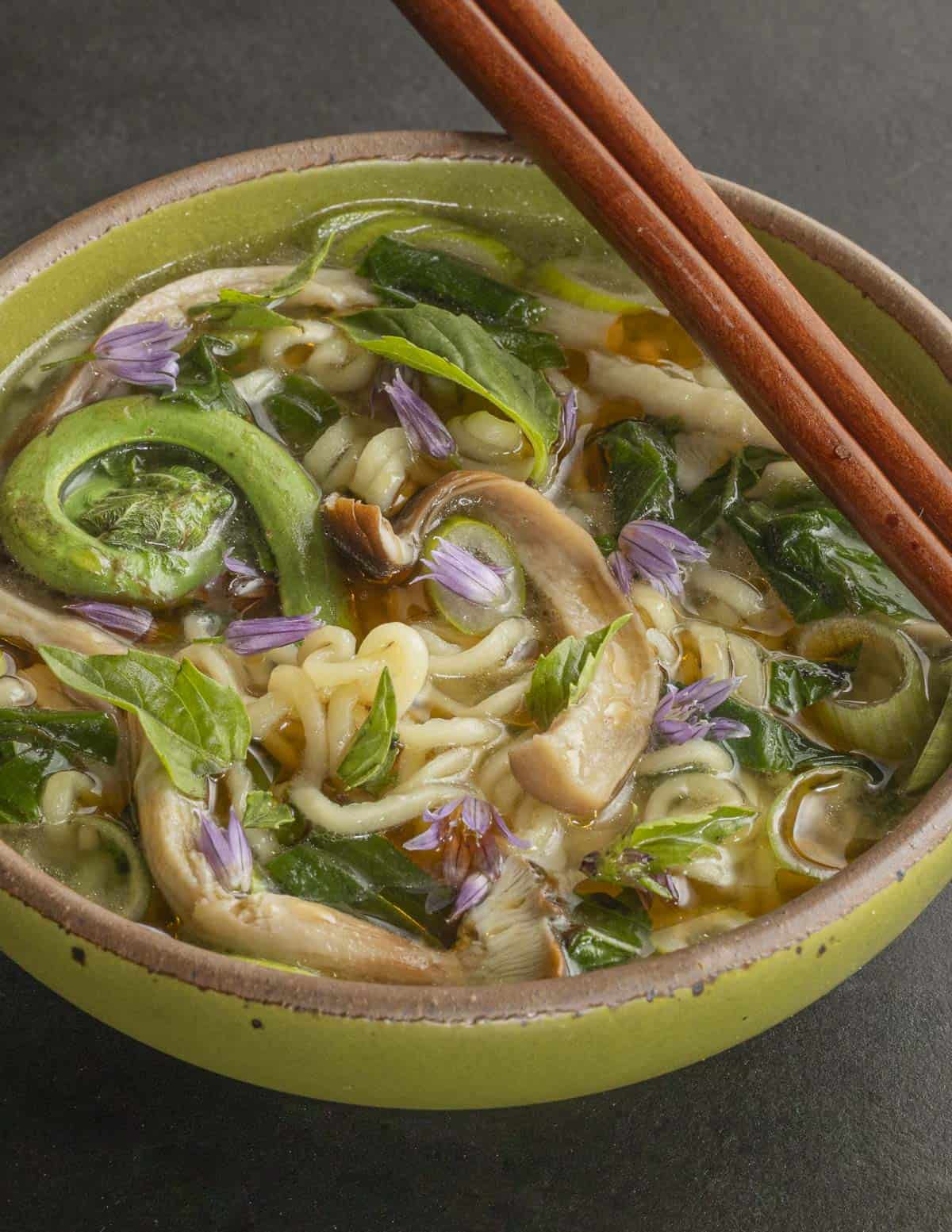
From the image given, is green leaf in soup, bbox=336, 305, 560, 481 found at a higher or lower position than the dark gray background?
higher

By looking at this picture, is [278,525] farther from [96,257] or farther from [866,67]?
[866,67]

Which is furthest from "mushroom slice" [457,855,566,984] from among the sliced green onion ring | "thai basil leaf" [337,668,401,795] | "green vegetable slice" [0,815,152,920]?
"green vegetable slice" [0,815,152,920]

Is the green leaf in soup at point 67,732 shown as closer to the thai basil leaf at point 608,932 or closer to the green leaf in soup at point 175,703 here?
the green leaf in soup at point 175,703

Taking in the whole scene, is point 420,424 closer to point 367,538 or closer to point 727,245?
point 367,538

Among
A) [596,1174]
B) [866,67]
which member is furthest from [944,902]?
[866,67]

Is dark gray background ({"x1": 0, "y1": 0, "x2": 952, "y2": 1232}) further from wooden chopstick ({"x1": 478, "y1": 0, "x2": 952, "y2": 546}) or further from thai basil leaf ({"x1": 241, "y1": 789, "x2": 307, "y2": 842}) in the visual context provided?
wooden chopstick ({"x1": 478, "y1": 0, "x2": 952, "y2": 546})

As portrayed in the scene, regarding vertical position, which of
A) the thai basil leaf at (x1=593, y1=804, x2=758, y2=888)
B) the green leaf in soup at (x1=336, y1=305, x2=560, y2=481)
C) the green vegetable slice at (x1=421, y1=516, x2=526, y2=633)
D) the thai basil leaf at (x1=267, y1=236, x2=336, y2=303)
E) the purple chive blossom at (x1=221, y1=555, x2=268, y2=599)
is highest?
the thai basil leaf at (x1=267, y1=236, x2=336, y2=303)
